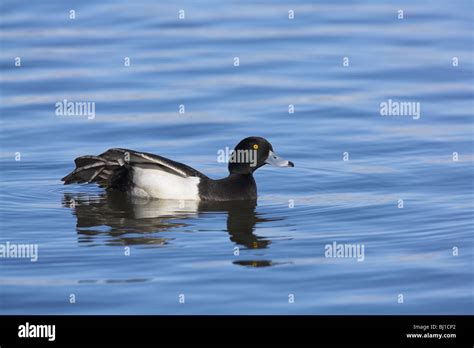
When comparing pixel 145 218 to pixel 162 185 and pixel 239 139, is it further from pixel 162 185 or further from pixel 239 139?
pixel 239 139

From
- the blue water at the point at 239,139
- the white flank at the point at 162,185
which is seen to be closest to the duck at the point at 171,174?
the white flank at the point at 162,185

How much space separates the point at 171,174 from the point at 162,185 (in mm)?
210

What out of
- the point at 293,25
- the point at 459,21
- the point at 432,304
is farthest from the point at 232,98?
the point at 432,304

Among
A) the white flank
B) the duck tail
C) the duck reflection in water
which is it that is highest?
the duck tail

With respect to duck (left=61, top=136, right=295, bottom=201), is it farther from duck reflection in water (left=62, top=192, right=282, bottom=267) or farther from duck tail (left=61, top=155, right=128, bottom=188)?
duck reflection in water (left=62, top=192, right=282, bottom=267)

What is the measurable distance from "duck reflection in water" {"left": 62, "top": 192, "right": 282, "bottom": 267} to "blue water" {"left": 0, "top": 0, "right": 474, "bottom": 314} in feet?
0.16

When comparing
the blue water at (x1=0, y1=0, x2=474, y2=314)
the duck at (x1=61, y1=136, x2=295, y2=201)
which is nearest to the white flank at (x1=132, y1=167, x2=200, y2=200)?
the duck at (x1=61, y1=136, x2=295, y2=201)

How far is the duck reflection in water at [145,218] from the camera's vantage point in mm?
15367

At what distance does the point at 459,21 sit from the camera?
91.5ft

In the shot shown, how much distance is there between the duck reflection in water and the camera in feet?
50.4

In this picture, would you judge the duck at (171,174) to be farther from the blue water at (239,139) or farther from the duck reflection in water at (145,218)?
the blue water at (239,139)

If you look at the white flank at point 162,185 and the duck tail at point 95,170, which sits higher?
the duck tail at point 95,170

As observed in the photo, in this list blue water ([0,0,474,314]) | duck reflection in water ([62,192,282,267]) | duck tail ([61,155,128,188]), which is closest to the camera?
blue water ([0,0,474,314])

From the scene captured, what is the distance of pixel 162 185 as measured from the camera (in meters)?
17.7
